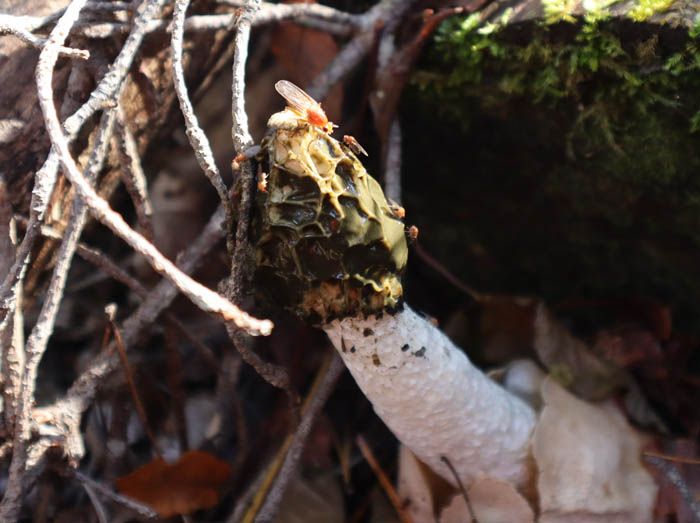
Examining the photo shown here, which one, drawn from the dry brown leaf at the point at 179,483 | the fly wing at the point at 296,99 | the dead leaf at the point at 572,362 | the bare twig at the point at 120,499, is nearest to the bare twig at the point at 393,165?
the fly wing at the point at 296,99

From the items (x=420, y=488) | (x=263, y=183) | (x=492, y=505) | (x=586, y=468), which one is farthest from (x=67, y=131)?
(x=586, y=468)

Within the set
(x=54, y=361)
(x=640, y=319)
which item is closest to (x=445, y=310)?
(x=640, y=319)

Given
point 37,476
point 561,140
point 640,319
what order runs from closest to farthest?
point 37,476
point 561,140
point 640,319

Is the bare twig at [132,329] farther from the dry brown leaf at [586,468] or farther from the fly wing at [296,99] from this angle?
the dry brown leaf at [586,468]

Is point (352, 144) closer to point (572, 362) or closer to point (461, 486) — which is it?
point (461, 486)

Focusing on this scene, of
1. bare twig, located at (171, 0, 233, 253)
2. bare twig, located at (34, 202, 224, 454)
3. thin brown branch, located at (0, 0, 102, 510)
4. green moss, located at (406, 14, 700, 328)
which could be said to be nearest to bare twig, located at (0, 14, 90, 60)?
thin brown branch, located at (0, 0, 102, 510)

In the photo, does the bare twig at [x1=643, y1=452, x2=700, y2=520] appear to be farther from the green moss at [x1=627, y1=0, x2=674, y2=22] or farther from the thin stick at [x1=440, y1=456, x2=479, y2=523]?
the green moss at [x1=627, y1=0, x2=674, y2=22]

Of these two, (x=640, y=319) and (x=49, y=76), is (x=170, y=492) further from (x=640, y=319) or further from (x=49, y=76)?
(x=640, y=319)
